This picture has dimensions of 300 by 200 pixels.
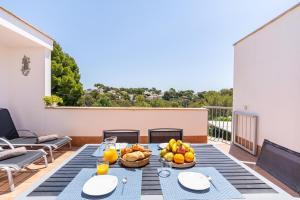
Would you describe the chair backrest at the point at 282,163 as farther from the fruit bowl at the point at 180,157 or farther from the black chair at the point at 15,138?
the black chair at the point at 15,138

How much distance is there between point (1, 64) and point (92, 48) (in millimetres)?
7672

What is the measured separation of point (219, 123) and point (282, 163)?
4378 mm

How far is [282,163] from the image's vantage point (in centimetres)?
143

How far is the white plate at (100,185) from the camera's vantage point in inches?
45.4

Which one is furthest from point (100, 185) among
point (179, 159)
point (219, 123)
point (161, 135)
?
point (219, 123)

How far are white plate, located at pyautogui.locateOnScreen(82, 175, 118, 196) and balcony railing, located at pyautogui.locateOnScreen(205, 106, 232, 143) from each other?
4.74 meters

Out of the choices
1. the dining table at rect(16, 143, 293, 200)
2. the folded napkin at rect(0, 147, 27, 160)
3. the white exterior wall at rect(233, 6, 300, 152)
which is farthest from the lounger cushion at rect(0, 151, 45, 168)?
the white exterior wall at rect(233, 6, 300, 152)

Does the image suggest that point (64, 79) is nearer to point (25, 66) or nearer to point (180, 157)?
point (25, 66)

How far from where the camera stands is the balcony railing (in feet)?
18.5

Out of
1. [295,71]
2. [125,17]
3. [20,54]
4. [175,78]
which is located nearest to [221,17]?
[125,17]

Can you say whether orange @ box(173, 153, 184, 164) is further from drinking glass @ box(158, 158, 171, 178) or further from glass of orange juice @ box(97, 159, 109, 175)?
glass of orange juice @ box(97, 159, 109, 175)

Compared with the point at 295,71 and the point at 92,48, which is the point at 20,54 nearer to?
the point at 295,71

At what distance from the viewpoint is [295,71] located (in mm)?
3250

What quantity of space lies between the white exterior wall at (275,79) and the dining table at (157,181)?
7.25 feet
